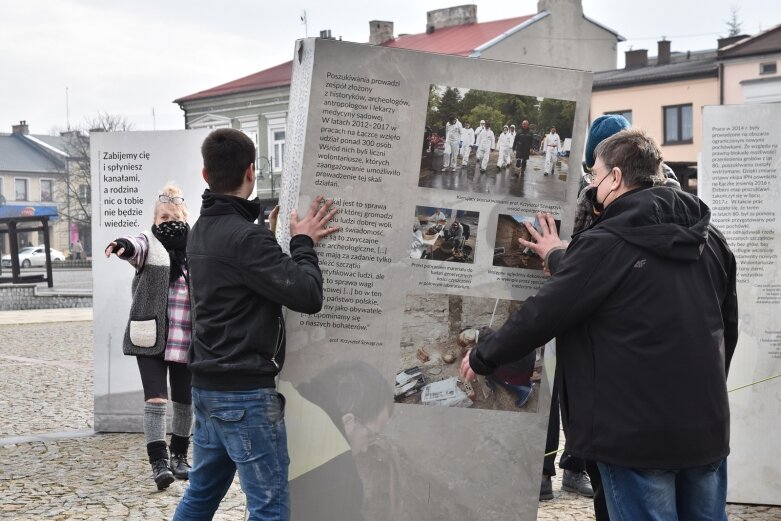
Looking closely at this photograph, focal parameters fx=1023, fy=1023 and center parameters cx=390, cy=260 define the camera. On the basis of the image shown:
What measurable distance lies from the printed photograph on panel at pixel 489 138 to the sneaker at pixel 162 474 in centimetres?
321

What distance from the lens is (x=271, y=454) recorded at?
3.37m

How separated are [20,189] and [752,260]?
8488cm

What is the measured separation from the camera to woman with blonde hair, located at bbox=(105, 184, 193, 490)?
589 cm

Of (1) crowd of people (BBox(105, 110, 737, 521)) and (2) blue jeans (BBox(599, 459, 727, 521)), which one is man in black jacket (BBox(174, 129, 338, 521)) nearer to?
(1) crowd of people (BBox(105, 110, 737, 521))

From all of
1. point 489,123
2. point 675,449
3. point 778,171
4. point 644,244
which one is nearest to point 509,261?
point 489,123

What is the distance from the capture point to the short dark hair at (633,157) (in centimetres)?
309

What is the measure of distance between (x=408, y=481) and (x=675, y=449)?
102 centimetres

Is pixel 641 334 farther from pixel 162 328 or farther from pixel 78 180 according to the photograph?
pixel 78 180

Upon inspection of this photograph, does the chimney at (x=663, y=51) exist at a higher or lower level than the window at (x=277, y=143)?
higher

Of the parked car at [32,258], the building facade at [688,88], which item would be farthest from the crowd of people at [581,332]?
the parked car at [32,258]

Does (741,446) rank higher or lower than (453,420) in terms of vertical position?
lower

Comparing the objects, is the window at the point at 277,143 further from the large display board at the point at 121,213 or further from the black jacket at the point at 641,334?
the black jacket at the point at 641,334

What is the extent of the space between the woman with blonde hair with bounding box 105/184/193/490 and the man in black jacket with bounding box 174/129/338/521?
7.94ft

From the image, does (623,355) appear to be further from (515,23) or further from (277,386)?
(515,23)
